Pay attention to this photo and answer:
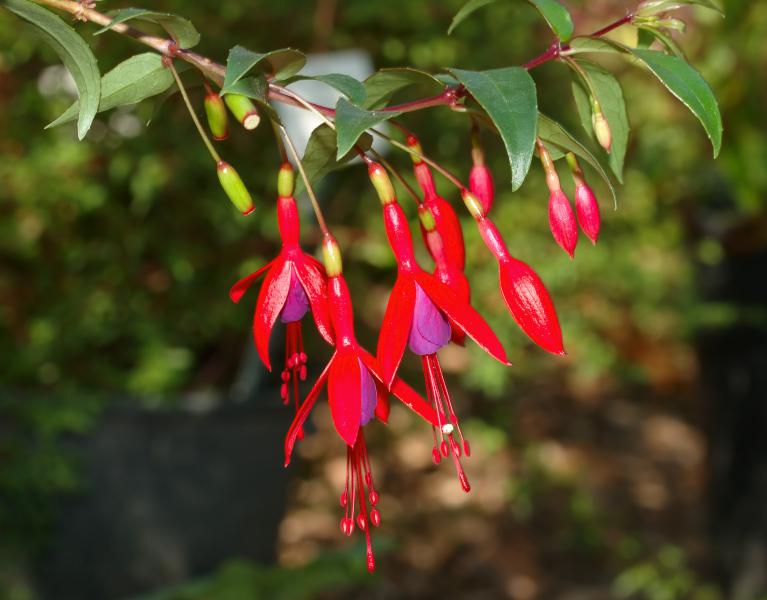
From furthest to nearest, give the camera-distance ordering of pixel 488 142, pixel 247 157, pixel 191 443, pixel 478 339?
pixel 488 142
pixel 247 157
pixel 191 443
pixel 478 339

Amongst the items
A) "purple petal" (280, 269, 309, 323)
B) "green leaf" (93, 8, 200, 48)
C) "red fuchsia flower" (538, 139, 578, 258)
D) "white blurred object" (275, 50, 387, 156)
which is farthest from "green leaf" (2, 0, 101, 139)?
"white blurred object" (275, 50, 387, 156)

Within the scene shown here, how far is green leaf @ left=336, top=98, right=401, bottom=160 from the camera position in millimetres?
433

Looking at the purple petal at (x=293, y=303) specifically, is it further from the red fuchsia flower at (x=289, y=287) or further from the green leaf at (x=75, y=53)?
the green leaf at (x=75, y=53)

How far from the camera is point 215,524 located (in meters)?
1.77

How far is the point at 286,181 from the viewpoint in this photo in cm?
55

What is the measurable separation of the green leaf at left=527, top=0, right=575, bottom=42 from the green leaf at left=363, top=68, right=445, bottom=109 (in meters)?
0.06

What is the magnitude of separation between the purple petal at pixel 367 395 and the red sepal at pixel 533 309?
3.1 inches

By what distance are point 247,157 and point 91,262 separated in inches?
12.9

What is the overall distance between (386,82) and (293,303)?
5.2 inches

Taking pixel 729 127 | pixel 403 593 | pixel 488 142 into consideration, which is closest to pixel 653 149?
pixel 729 127

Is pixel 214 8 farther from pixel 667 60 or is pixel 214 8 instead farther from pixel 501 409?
pixel 667 60

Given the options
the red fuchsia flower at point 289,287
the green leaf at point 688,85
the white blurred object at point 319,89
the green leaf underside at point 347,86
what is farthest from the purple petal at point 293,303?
the white blurred object at point 319,89

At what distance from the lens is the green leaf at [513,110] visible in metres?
0.45

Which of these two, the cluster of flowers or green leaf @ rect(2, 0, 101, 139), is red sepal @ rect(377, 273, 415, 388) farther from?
green leaf @ rect(2, 0, 101, 139)
